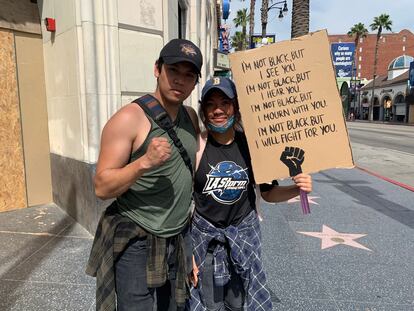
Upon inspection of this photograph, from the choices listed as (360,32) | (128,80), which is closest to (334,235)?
(128,80)

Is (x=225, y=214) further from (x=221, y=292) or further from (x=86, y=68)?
(x=86, y=68)

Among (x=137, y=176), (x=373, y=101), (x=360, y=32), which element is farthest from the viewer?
(x=360, y=32)

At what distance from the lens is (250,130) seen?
2010mm

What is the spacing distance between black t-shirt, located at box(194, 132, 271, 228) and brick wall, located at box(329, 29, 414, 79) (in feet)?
289

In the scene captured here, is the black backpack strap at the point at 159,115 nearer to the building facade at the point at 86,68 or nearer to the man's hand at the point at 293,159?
the man's hand at the point at 293,159

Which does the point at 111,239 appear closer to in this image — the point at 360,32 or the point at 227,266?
the point at 227,266

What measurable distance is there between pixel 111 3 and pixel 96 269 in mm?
3330

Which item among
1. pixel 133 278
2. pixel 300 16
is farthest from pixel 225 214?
pixel 300 16

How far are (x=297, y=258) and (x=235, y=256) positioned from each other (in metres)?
2.03

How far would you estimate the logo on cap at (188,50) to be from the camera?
1710 millimetres

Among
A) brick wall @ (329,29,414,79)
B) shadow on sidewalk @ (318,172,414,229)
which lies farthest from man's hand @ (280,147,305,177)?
brick wall @ (329,29,414,79)

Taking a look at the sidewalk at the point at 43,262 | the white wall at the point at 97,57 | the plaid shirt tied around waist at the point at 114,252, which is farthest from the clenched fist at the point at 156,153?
the white wall at the point at 97,57

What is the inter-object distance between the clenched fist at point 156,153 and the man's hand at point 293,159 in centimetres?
81

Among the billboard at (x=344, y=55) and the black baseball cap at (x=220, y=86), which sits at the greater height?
the billboard at (x=344, y=55)
